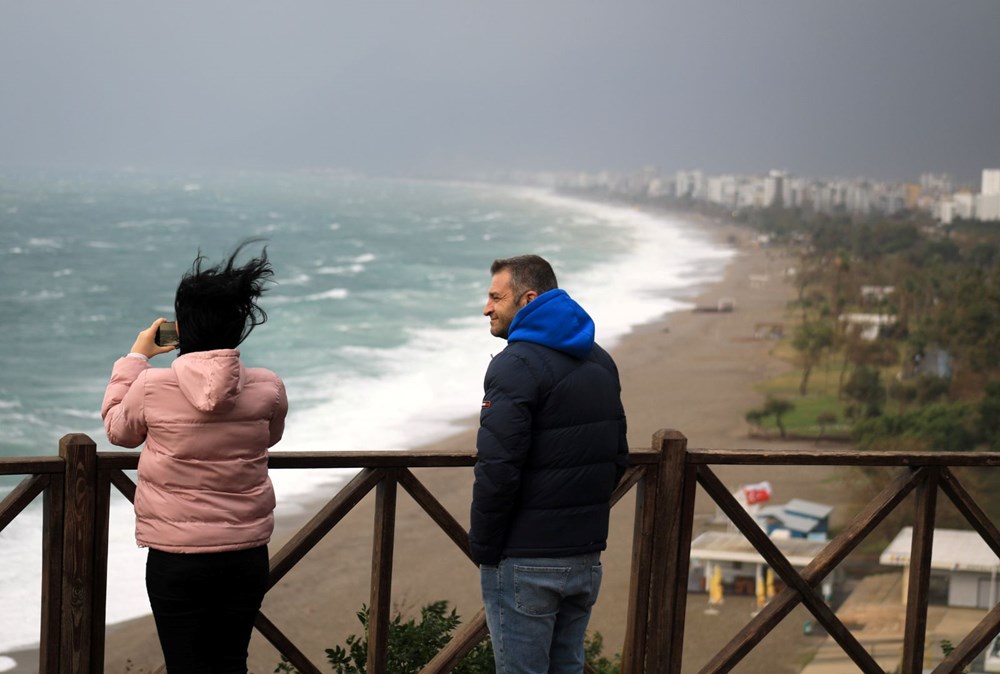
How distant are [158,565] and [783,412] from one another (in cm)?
3382

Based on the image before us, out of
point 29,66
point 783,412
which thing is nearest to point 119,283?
point 783,412

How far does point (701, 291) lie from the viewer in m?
60.1

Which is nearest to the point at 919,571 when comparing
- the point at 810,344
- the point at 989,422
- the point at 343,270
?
the point at 989,422

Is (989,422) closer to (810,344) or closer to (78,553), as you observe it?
(810,344)

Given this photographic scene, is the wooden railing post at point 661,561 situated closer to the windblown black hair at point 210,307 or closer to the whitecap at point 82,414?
the windblown black hair at point 210,307

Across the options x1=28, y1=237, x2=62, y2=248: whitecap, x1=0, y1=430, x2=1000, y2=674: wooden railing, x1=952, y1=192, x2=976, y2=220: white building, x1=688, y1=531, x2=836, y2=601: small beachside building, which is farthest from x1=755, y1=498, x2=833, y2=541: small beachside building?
x1=28, y1=237, x2=62, y2=248: whitecap

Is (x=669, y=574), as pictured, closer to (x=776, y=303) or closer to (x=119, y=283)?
(x=776, y=303)

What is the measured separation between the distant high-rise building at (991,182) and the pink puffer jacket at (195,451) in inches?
4402

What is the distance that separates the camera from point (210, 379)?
2594 millimetres

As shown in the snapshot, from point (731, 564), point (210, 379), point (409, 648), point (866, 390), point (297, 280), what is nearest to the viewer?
point (210, 379)

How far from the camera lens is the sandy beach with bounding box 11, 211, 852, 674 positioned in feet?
51.4

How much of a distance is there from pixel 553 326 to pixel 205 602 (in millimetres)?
987

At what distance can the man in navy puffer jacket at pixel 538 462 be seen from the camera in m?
2.70

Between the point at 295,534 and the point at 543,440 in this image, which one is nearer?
the point at 543,440
